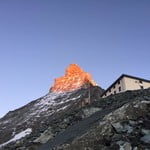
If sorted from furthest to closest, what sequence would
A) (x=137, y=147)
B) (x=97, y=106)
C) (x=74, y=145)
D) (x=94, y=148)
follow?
1. (x=97, y=106)
2. (x=74, y=145)
3. (x=94, y=148)
4. (x=137, y=147)

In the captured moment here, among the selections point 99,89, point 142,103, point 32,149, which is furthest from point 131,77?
point 142,103

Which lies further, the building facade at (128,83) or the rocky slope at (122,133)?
the building facade at (128,83)

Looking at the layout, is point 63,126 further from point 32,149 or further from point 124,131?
point 124,131

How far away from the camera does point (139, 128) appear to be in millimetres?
18141

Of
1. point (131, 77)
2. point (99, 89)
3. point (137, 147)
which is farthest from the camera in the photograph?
point (99, 89)

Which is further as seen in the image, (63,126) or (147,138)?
(63,126)

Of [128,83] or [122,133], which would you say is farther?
[128,83]

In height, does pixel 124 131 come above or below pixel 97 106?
below

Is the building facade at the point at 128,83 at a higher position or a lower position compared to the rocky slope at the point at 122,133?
higher

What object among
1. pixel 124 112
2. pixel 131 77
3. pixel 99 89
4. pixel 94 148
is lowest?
pixel 94 148

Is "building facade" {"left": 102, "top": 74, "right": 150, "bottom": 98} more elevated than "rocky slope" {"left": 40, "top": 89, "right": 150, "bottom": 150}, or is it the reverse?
"building facade" {"left": 102, "top": 74, "right": 150, "bottom": 98}

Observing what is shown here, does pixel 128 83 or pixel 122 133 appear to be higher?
pixel 128 83

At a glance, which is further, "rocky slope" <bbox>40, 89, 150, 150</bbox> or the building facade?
the building facade

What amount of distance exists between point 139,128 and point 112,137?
173 cm
